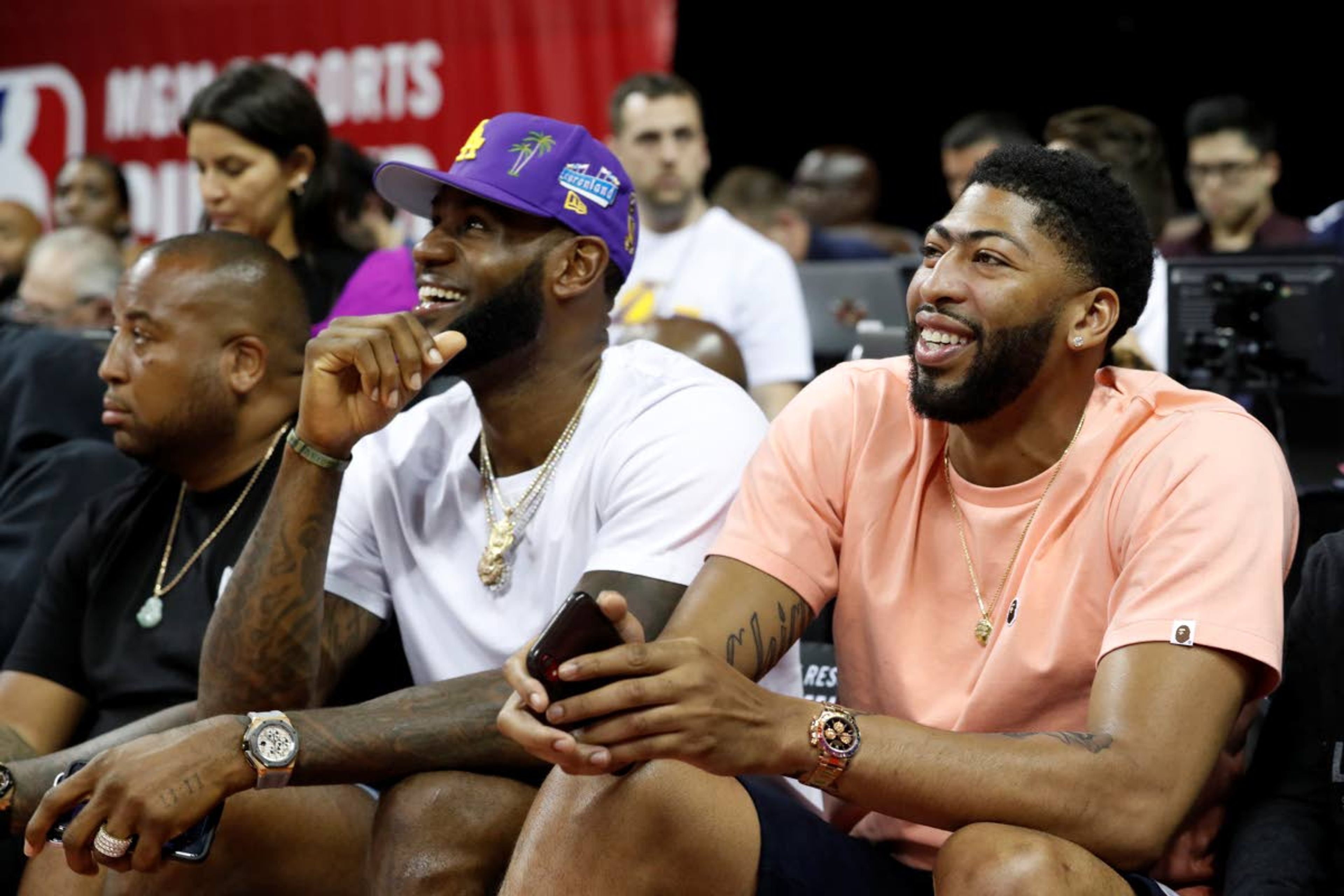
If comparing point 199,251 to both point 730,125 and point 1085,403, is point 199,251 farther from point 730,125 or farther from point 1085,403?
point 730,125

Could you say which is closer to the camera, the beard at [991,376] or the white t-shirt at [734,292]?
the beard at [991,376]

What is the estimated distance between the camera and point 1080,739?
6.64ft

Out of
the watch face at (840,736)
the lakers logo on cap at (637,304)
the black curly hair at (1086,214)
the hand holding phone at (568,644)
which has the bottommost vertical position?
the watch face at (840,736)

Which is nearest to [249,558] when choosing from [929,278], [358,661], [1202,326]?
[358,661]

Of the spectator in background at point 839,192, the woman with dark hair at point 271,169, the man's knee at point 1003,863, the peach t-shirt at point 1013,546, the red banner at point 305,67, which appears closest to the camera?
the man's knee at point 1003,863

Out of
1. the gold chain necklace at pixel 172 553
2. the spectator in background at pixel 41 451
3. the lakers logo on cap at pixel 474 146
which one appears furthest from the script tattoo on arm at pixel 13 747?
the lakers logo on cap at pixel 474 146

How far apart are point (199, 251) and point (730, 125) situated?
7.32m

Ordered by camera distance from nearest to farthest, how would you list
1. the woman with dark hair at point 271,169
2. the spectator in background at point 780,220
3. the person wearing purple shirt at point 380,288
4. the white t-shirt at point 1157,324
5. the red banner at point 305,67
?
the person wearing purple shirt at point 380,288 < the white t-shirt at point 1157,324 < the woman with dark hair at point 271,169 < the red banner at point 305,67 < the spectator in background at point 780,220

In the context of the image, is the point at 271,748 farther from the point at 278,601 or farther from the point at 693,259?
the point at 693,259

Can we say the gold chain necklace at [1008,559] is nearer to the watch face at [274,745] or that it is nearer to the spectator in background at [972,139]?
the watch face at [274,745]

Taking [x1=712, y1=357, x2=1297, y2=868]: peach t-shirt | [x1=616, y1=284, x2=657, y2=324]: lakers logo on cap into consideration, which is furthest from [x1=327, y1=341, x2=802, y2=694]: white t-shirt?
[x1=616, y1=284, x2=657, y2=324]: lakers logo on cap

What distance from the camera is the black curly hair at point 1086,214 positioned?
2.42m

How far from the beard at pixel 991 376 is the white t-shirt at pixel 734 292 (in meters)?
2.59

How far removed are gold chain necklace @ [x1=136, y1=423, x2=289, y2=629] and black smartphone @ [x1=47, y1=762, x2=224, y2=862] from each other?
27.5 inches
